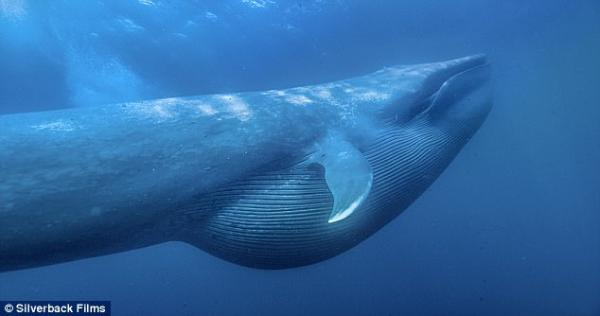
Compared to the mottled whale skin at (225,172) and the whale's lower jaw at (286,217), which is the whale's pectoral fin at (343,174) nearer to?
the mottled whale skin at (225,172)

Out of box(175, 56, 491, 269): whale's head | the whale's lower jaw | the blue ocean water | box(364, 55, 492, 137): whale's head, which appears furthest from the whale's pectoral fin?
the blue ocean water

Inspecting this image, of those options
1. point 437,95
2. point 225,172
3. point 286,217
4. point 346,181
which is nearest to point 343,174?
point 346,181

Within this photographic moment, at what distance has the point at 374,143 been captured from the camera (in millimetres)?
5316

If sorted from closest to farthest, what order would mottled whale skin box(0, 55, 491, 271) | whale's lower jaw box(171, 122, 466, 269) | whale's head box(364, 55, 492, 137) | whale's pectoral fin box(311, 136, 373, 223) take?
mottled whale skin box(0, 55, 491, 271), whale's pectoral fin box(311, 136, 373, 223), whale's lower jaw box(171, 122, 466, 269), whale's head box(364, 55, 492, 137)

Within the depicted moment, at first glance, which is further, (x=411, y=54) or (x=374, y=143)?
(x=411, y=54)

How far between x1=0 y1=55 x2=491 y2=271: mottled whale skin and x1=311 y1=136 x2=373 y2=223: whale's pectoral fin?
2 cm

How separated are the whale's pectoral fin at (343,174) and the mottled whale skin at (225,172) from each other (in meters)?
0.02

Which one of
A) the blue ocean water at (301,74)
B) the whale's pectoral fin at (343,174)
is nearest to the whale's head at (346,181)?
the whale's pectoral fin at (343,174)

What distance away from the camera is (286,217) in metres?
4.69

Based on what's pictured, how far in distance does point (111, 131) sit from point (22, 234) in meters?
1.28

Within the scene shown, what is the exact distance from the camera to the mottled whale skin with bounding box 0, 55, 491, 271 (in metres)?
3.83

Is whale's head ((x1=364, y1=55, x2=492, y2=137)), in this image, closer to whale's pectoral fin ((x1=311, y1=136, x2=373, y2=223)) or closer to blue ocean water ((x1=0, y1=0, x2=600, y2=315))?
whale's pectoral fin ((x1=311, y1=136, x2=373, y2=223))

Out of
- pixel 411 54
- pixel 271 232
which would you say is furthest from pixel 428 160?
pixel 411 54

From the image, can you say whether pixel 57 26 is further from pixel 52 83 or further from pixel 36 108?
pixel 36 108
